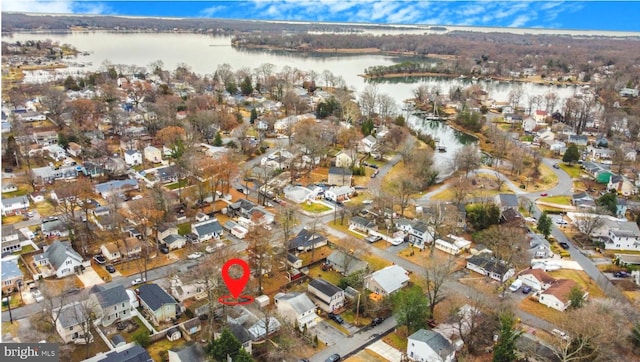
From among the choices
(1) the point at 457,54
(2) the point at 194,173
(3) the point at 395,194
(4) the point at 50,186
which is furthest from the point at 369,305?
(1) the point at 457,54

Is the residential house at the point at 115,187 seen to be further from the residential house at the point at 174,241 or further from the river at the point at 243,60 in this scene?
the river at the point at 243,60

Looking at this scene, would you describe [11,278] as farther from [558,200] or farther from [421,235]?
[558,200]

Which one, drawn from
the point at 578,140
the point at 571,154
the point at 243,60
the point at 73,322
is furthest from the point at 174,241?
the point at 243,60

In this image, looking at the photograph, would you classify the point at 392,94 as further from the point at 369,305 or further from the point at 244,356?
the point at 244,356

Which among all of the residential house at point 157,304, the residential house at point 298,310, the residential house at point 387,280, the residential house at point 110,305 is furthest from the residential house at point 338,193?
the residential house at point 110,305

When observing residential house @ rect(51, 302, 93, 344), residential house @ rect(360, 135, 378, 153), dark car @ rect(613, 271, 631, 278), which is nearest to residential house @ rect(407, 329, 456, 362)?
residential house @ rect(51, 302, 93, 344)
